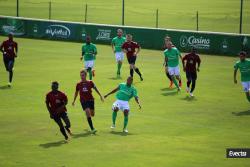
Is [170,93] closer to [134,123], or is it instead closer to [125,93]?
[134,123]

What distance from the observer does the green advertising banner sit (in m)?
47.6

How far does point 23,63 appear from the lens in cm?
4375

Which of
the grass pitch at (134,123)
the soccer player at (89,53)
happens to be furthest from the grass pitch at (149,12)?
the soccer player at (89,53)

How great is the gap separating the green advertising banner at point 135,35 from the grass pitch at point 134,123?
4153 mm

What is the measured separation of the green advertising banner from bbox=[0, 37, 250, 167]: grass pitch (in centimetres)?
415

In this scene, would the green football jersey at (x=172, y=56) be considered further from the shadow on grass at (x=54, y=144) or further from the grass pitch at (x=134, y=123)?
the shadow on grass at (x=54, y=144)

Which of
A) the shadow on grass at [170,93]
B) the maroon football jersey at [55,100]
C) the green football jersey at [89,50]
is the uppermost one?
the green football jersey at [89,50]

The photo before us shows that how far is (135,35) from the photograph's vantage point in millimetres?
50156

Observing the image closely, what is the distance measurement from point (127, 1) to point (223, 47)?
97.2ft

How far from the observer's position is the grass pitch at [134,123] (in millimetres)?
23469

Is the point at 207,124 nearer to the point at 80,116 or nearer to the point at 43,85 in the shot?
the point at 80,116

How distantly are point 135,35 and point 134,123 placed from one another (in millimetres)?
22029

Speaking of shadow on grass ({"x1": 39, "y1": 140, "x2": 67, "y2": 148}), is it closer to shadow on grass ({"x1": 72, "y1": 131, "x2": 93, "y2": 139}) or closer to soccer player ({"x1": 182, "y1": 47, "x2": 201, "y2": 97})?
shadow on grass ({"x1": 72, "y1": 131, "x2": 93, "y2": 139})

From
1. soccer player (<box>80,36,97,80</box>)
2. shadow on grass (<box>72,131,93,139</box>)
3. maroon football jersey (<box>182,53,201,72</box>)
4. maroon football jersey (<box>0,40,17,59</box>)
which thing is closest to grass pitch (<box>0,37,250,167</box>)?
shadow on grass (<box>72,131,93,139</box>)
